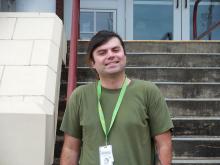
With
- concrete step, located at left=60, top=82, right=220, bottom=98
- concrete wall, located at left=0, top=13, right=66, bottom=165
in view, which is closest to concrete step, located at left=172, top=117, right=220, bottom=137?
concrete step, located at left=60, top=82, right=220, bottom=98

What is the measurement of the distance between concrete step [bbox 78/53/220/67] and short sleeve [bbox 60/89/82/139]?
3563 mm

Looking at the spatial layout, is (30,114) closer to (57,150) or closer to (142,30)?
(57,150)

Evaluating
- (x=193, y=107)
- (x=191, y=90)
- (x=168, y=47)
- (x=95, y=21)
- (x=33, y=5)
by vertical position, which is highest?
(x=33, y=5)

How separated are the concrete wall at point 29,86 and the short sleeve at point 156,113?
1133mm

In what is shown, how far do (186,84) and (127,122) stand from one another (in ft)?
10.1

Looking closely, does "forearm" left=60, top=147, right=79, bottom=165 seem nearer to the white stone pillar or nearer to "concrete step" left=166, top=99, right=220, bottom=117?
"concrete step" left=166, top=99, right=220, bottom=117

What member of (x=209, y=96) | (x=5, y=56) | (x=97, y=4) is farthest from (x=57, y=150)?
(x=97, y=4)

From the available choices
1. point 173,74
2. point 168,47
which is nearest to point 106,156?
point 173,74

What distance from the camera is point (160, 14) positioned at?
10359 mm

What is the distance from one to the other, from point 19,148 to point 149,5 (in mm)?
7566

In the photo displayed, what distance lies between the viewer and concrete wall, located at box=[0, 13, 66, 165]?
3217 millimetres

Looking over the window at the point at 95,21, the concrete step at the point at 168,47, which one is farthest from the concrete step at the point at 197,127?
the window at the point at 95,21

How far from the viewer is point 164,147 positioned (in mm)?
2314

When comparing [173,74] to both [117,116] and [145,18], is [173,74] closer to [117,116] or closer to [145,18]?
[117,116]
